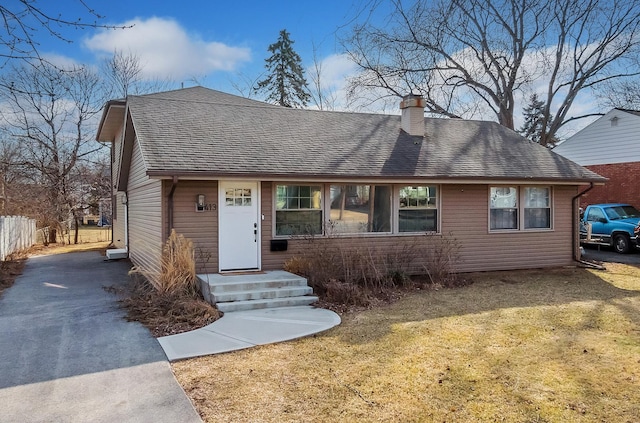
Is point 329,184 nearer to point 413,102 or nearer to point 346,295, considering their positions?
point 346,295

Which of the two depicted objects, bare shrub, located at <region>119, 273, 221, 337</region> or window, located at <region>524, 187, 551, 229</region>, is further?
window, located at <region>524, 187, 551, 229</region>

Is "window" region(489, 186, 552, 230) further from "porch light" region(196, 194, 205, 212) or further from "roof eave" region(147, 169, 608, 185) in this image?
"porch light" region(196, 194, 205, 212)

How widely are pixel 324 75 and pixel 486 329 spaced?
24.3m

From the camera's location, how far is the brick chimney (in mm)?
13125

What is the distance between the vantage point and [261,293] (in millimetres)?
7977

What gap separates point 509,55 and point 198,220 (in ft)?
56.4

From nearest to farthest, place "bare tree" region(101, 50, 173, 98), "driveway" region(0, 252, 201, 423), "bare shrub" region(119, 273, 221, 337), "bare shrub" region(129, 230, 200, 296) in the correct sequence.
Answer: "driveway" region(0, 252, 201, 423)
"bare shrub" region(119, 273, 221, 337)
"bare shrub" region(129, 230, 200, 296)
"bare tree" region(101, 50, 173, 98)

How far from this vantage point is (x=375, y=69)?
69.7 feet

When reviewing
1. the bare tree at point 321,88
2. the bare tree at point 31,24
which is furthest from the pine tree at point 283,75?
the bare tree at point 31,24

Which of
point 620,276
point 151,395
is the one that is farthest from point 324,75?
point 151,395

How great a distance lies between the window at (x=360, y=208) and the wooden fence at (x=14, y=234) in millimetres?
9818

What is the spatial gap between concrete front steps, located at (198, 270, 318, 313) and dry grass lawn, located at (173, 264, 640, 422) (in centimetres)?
127

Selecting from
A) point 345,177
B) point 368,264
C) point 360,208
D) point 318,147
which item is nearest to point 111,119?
point 318,147

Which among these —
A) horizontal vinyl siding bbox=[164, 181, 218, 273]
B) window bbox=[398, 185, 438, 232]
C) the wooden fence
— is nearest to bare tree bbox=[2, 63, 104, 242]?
the wooden fence
